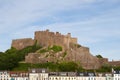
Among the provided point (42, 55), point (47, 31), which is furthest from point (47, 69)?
point (47, 31)

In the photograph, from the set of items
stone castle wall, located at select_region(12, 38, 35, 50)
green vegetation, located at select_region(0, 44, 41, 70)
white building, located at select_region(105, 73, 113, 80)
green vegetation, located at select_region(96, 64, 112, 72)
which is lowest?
white building, located at select_region(105, 73, 113, 80)

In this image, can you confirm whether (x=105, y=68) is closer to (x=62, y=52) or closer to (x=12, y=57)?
(x=62, y=52)

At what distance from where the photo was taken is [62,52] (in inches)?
4449

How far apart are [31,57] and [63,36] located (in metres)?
9.80

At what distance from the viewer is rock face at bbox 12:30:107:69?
367 ft

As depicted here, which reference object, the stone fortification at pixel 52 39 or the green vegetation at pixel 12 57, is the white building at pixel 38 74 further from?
the stone fortification at pixel 52 39

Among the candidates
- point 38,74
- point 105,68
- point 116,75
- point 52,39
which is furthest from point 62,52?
point 38,74

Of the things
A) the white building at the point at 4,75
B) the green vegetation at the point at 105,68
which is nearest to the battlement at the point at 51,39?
the green vegetation at the point at 105,68

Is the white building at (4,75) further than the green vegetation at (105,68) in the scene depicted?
No

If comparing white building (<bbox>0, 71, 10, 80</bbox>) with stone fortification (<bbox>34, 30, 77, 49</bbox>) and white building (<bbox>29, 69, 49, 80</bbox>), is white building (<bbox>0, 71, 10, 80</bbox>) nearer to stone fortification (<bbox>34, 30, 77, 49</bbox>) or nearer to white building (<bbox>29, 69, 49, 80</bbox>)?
white building (<bbox>29, 69, 49, 80</bbox>)

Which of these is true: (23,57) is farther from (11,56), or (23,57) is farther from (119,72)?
(119,72)

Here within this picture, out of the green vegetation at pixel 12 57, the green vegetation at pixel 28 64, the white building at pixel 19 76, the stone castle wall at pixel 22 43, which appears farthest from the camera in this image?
the stone castle wall at pixel 22 43

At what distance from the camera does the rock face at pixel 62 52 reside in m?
112

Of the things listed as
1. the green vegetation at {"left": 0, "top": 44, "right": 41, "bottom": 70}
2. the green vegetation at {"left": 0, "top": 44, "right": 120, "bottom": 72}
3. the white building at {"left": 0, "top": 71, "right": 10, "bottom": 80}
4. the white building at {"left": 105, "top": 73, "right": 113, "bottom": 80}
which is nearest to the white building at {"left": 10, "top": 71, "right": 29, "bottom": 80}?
the white building at {"left": 0, "top": 71, "right": 10, "bottom": 80}
